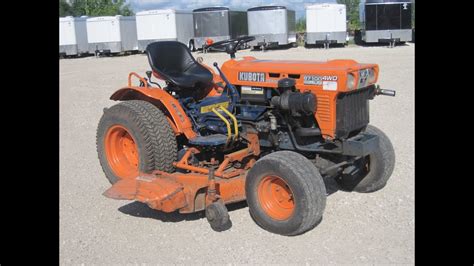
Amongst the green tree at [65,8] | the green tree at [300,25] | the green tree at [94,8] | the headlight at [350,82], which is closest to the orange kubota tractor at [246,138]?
the headlight at [350,82]

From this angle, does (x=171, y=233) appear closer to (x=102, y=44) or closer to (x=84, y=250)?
(x=84, y=250)

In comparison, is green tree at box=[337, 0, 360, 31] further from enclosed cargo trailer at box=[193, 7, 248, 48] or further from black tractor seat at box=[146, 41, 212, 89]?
black tractor seat at box=[146, 41, 212, 89]

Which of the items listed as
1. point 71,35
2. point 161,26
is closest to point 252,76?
point 161,26

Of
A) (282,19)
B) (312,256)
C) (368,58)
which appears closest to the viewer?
(312,256)

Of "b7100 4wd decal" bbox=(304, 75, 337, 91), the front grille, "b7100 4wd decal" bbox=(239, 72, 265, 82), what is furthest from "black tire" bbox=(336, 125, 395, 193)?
"b7100 4wd decal" bbox=(239, 72, 265, 82)

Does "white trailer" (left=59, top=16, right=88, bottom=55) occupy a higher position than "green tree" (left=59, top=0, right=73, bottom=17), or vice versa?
"green tree" (left=59, top=0, right=73, bottom=17)

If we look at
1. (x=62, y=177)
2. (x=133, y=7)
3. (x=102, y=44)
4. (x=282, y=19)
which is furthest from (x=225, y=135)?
(x=133, y=7)

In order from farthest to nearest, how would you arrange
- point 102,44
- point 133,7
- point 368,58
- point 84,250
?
point 133,7, point 102,44, point 368,58, point 84,250

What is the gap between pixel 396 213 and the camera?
4680mm

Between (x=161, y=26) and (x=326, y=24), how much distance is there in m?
7.29

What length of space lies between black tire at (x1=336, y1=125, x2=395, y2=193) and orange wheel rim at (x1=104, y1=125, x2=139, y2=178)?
6.53 feet

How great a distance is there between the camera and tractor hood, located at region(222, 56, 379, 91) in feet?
14.1
